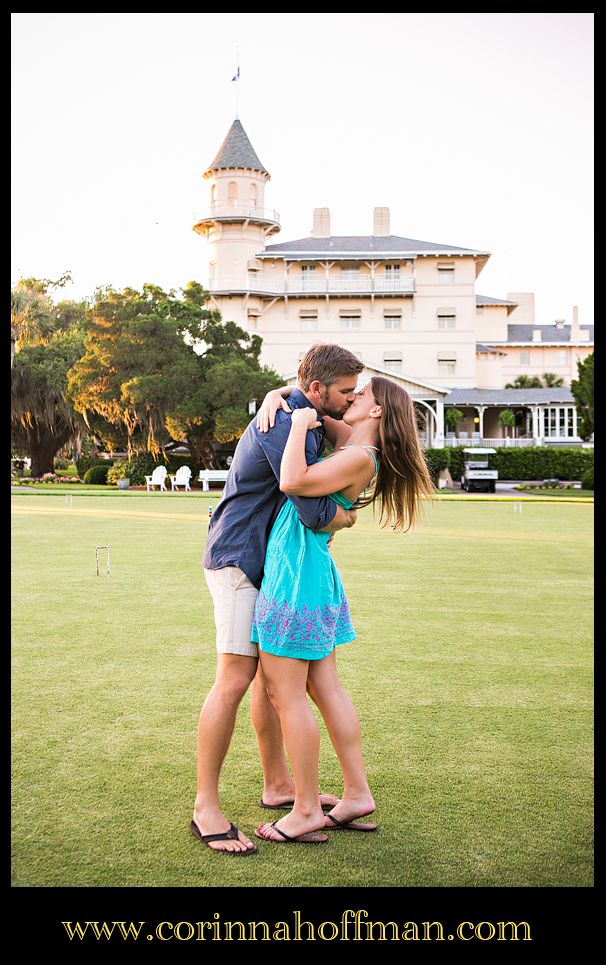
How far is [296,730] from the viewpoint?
3514 mm

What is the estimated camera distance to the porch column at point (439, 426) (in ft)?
162

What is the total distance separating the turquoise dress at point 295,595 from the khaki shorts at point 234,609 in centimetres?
4

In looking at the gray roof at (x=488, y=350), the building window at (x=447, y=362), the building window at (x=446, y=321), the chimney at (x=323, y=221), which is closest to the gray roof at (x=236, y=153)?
the chimney at (x=323, y=221)

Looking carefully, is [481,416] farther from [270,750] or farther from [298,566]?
[298,566]

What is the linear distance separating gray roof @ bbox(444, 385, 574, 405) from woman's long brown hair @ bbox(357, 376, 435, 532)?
2009 inches

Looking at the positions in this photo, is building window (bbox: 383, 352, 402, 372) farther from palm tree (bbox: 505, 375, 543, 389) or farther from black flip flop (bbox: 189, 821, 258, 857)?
black flip flop (bbox: 189, 821, 258, 857)

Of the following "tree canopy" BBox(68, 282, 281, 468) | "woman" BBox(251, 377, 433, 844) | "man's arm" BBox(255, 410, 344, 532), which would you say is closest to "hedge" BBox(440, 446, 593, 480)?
"tree canopy" BBox(68, 282, 281, 468)

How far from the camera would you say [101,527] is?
1788 cm

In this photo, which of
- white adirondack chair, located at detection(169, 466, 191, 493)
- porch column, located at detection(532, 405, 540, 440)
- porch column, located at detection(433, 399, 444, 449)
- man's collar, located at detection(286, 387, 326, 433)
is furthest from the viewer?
porch column, located at detection(532, 405, 540, 440)

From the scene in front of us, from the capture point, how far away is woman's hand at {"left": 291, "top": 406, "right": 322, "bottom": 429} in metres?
3.40
